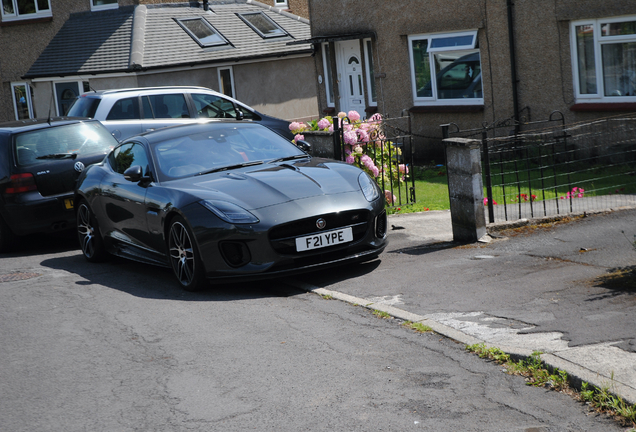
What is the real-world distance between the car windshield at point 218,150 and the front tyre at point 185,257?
734mm

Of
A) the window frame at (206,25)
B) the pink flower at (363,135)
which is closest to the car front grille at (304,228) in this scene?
the pink flower at (363,135)

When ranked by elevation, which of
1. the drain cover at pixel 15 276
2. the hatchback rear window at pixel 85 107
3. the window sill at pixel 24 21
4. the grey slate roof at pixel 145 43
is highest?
the window sill at pixel 24 21

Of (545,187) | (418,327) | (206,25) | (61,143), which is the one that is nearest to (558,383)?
(418,327)

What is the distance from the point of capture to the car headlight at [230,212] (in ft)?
22.4

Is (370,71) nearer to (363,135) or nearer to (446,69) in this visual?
(446,69)

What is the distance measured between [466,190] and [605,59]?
7.23 m

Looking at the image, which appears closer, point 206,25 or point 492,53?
point 492,53

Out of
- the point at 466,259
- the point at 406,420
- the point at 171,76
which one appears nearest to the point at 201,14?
the point at 171,76

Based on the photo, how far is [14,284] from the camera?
8289 mm

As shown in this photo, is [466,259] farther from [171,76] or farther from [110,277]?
[171,76]

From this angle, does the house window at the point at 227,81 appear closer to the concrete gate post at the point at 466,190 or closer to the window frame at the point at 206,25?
the window frame at the point at 206,25

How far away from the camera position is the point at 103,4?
2656 cm

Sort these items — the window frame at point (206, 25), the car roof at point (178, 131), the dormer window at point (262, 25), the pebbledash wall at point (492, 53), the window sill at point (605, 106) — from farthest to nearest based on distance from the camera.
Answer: the dormer window at point (262, 25), the window frame at point (206, 25), the pebbledash wall at point (492, 53), the window sill at point (605, 106), the car roof at point (178, 131)

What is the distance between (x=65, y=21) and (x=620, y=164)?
22343 millimetres
